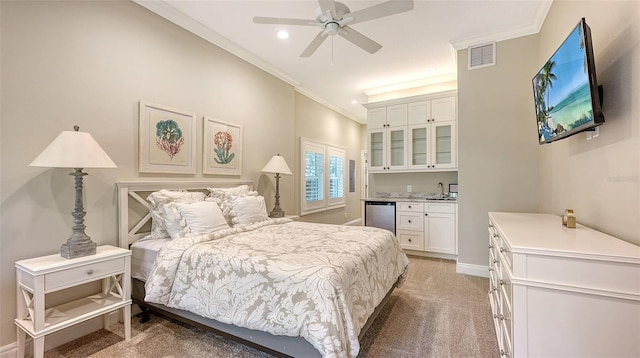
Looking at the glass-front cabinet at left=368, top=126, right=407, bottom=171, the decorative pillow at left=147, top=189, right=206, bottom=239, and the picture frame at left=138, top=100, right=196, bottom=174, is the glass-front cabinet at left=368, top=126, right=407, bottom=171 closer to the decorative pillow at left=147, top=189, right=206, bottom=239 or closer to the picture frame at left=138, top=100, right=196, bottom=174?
the picture frame at left=138, top=100, right=196, bottom=174

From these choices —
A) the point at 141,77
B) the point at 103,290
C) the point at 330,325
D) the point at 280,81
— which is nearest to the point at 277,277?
the point at 330,325

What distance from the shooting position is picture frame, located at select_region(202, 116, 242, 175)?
10.8 feet

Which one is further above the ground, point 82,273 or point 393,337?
point 82,273

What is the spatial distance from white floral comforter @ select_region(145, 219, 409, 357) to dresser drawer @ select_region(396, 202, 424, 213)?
229 centimetres

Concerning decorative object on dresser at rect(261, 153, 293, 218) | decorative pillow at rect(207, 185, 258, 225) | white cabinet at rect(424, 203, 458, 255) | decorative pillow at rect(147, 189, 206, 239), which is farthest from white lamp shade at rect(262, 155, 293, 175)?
white cabinet at rect(424, 203, 458, 255)

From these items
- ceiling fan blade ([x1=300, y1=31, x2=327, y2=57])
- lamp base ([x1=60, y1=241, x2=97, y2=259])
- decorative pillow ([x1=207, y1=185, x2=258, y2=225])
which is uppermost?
ceiling fan blade ([x1=300, y1=31, x2=327, y2=57])

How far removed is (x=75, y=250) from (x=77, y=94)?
1257mm

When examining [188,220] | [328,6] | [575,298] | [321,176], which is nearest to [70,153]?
[188,220]

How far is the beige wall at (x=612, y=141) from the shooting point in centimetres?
140

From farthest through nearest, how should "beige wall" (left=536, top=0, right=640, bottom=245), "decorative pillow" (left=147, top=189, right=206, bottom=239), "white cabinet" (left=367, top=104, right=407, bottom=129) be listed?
1. "white cabinet" (left=367, top=104, right=407, bottom=129)
2. "decorative pillow" (left=147, top=189, right=206, bottom=239)
3. "beige wall" (left=536, top=0, right=640, bottom=245)

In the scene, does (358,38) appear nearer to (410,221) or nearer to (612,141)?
(612,141)

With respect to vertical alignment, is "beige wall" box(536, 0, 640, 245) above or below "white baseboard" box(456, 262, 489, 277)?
above

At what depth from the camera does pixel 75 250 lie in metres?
1.94

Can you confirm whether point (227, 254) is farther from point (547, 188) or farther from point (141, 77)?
point (547, 188)
